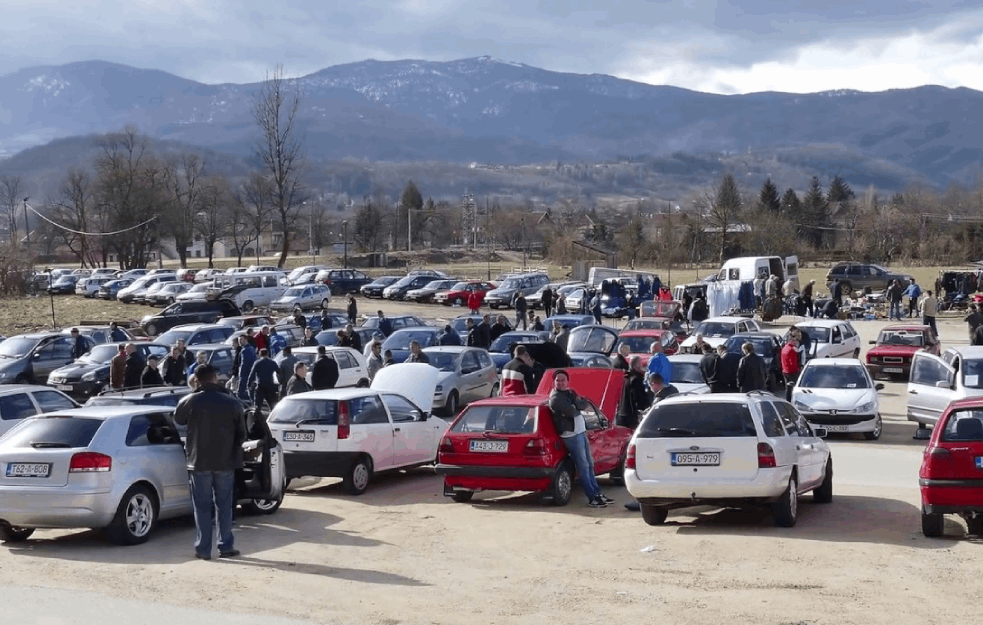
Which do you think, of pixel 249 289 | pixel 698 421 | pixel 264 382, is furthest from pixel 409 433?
pixel 249 289

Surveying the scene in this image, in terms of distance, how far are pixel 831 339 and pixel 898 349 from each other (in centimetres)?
179

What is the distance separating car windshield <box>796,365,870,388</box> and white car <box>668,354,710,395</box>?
1.97 metres

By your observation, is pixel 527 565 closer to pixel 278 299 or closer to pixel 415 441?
pixel 415 441

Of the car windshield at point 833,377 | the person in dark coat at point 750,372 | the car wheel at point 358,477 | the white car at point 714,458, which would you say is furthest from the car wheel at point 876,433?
the car wheel at point 358,477

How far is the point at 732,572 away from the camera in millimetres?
10203

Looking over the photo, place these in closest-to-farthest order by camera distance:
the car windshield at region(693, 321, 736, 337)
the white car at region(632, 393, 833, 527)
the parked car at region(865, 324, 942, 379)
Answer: the white car at region(632, 393, 833, 527) → the parked car at region(865, 324, 942, 379) → the car windshield at region(693, 321, 736, 337)

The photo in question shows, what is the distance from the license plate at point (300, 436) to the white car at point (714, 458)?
4981 mm

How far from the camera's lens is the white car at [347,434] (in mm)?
15469

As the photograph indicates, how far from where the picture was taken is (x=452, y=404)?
82.9ft

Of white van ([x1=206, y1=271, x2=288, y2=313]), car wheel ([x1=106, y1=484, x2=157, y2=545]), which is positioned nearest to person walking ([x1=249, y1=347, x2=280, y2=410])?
car wheel ([x1=106, y1=484, x2=157, y2=545])

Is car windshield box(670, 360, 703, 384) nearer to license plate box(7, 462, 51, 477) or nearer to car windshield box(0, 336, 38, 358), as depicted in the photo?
license plate box(7, 462, 51, 477)

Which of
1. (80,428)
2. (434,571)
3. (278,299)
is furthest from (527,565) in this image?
(278,299)

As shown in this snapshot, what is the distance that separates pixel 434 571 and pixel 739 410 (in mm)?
3818

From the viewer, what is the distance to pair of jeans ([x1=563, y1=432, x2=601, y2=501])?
13945 millimetres
